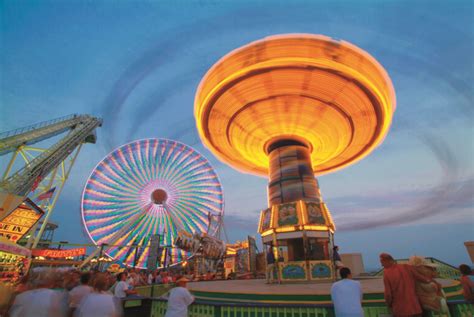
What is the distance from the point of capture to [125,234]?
27.8 metres

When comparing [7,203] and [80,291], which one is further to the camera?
[7,203]

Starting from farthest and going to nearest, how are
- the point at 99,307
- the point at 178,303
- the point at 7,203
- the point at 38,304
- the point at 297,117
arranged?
the point at 297,117, the point at 7,203, the point at 178,303, the point at 99,307, the point at 38,304

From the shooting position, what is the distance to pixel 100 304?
2.62m

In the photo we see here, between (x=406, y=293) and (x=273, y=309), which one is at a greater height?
(x=406, y=293)

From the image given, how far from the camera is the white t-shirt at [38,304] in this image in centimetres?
243

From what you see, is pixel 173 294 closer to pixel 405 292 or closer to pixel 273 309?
pixel 273 309

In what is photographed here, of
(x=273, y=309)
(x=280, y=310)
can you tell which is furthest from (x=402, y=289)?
(x=273, y=309)

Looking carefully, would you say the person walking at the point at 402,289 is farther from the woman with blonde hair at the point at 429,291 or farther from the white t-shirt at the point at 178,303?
the white t-shirt at the point at 178,303

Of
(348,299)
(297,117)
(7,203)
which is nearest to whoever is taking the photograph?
(348,299)

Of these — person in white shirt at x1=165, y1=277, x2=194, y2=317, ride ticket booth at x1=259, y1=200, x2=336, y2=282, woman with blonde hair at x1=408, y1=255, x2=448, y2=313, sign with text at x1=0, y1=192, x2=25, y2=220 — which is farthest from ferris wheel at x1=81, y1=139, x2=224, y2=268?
woman with blonde hair at x1=408, y1=255, x2=448, y2=313

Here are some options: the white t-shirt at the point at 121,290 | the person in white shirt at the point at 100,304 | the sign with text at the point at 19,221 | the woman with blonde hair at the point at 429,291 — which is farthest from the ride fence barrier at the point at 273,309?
the sign with text at the point at 19,221

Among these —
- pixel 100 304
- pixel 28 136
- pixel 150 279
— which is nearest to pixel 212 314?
pixel 100 304

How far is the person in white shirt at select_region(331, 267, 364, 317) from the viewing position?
3264 millimetres

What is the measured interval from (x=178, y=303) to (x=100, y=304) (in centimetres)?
138
